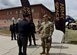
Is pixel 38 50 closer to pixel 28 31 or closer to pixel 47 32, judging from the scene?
pixel 47 32

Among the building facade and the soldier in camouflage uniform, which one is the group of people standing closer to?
the soldier in camouflage uniform

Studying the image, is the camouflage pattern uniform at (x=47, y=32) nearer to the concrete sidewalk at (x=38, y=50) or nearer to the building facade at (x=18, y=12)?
the concrete sidewalk at (x=38, y=50)

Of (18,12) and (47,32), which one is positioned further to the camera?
(18,12)

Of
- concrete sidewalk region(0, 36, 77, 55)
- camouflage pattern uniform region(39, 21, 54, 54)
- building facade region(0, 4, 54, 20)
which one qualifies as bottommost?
building facade region(0, 4, 54, 20)

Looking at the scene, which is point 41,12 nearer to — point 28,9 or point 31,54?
point 28,9

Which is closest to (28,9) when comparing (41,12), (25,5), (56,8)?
(25,5)

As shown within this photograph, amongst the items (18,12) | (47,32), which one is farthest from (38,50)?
(18,12)

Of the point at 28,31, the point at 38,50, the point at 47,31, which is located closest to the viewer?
the point at 28,31

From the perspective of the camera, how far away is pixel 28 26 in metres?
11.1

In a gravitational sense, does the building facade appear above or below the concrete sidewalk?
below

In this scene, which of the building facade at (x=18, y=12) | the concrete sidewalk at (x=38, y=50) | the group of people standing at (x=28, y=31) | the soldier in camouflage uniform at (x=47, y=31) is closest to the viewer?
the group of people standing at (x=28, y=31)

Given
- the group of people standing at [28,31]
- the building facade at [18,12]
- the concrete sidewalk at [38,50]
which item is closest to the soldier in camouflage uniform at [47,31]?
the group of people standing at [28,31]

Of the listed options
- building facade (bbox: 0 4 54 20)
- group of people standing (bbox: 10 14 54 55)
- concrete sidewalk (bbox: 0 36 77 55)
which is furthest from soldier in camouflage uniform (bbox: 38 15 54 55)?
building facade (bbox: 0 4 54 20)

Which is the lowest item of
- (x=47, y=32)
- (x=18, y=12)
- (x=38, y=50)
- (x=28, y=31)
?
(x=18, y=12)
